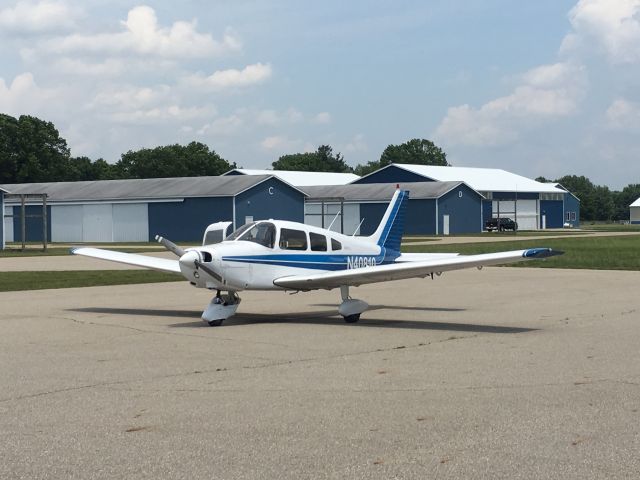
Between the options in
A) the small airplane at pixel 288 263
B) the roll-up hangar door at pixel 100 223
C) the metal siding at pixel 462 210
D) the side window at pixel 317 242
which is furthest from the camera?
the metal siding at pixel 462 210

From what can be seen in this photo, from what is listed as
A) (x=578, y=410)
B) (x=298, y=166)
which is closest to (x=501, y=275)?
(x=578, y=410)

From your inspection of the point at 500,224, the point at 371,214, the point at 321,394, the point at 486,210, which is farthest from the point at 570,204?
the point at 321,394

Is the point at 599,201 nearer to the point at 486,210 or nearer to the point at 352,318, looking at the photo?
the point at 486,210

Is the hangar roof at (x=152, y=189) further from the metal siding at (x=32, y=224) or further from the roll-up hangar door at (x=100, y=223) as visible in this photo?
the metal siding at (x=32, y=224)

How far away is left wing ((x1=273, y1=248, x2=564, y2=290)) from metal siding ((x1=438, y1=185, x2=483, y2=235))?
7227 cm

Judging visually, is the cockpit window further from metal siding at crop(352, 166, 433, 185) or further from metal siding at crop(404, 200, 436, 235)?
metal siding at crop(352, 166, 433, 185)

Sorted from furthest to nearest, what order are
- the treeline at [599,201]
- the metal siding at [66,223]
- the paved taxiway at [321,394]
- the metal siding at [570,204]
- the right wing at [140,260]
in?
1. the treeline at [599,201]
2. the metal siding at [570,204]
3. the metal siding at [66,223]
4. the right wing at [140,260]
5. the paved taxiway at [321,394]

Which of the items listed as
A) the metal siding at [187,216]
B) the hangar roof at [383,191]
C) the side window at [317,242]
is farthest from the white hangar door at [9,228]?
the side window at [317,242]

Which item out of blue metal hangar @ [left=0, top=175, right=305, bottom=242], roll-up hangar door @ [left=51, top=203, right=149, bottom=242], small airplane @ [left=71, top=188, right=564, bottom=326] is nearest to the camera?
small airplane @ [left=71, top=188, right=564, bottom=326]

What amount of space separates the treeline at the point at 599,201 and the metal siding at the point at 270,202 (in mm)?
106325

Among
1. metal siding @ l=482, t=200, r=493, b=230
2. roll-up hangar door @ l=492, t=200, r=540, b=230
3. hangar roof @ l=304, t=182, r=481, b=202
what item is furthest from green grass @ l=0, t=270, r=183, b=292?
roll-up hangar door @ l=492, t=200, r=540, b=230

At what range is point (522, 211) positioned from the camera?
10800 cm

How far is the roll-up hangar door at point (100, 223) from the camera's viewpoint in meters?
74.3

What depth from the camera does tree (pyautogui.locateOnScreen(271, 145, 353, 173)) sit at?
182 metres
